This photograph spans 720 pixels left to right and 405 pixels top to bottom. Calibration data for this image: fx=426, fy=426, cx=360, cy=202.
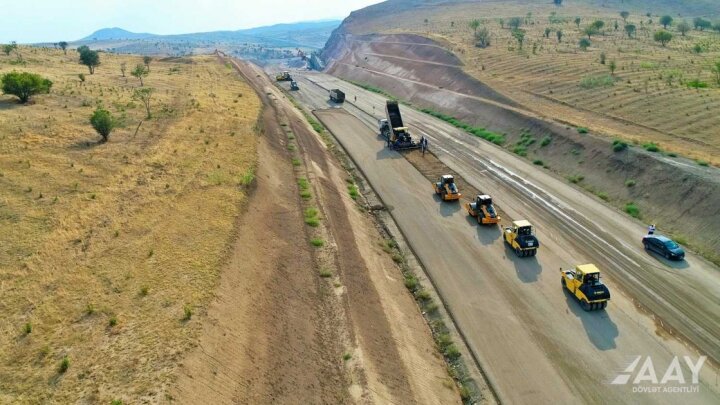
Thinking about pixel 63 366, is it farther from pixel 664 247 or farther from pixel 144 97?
pixel 144 97

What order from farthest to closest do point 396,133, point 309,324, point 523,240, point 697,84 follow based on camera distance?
1. point 697,84
2. point 396,133
3. point 523,240
4. point 309,324

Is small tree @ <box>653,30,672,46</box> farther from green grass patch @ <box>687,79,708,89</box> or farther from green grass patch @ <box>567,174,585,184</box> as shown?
green grass patch @ <box>567,174,585,184</box>

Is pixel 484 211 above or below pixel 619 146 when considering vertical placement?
below

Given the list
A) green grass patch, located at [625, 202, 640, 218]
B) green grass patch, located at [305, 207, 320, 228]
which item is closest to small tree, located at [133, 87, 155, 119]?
green grass patch, located at [305, 207, 320, 228]

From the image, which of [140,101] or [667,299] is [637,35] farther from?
[140,101]

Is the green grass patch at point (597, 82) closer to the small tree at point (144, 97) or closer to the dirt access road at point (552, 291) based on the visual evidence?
the dirt access road at point (552, 291)

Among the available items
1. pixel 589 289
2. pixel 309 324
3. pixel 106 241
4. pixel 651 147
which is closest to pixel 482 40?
pixel 651 147

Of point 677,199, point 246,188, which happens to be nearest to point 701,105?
point 677,199
